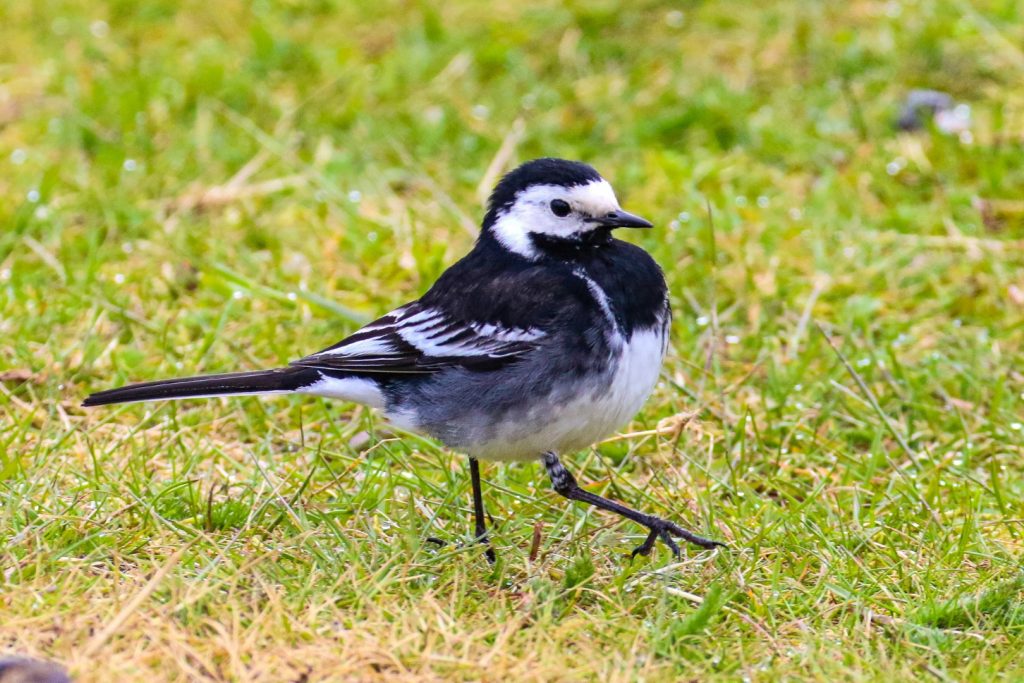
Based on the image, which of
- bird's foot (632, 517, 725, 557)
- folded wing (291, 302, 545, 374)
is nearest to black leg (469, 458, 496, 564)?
folded wing (291, 302, 545, 374)

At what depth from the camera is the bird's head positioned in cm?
432

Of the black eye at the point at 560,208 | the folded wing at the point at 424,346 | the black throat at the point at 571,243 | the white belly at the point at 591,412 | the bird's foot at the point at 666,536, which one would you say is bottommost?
the bird's foot at the point at 666,536

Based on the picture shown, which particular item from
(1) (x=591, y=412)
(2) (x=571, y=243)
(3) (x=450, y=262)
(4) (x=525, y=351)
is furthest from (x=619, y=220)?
(3) (x=450, y=262)

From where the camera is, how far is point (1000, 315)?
19.0 feet

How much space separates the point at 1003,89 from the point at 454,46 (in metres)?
3.16

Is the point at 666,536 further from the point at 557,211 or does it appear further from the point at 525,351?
the point at 557,211

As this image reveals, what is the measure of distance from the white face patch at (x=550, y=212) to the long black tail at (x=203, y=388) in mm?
837

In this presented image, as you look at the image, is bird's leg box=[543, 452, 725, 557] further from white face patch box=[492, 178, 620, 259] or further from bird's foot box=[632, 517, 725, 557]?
white face patch box=[492, 178, 620, 259]

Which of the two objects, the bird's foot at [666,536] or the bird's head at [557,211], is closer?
the bird's foot at [666,536]

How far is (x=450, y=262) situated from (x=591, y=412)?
224 centimetres

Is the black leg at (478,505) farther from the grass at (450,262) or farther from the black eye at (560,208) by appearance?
the black eye at (560,208)

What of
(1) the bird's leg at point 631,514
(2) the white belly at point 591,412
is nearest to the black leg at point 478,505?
(2) the white belly at point 591,412

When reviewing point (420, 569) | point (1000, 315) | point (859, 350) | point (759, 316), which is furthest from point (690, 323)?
point (420, 569)

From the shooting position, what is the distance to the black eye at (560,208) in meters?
4.35
